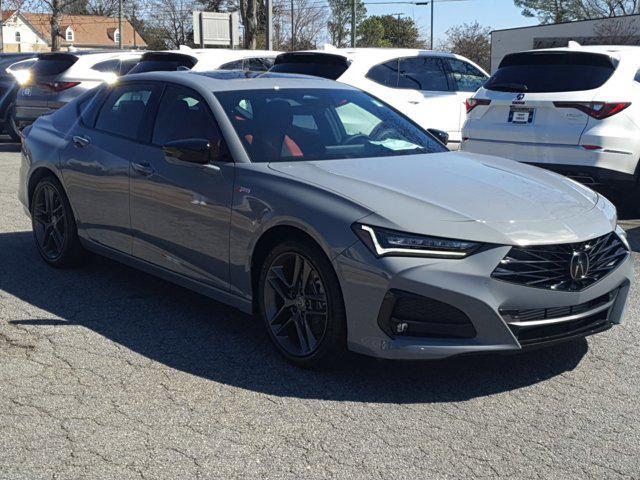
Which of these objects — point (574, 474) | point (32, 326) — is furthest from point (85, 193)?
point (574, 474)

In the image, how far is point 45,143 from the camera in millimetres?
7160

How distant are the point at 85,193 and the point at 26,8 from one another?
3709 cm

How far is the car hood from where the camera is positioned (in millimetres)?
4441

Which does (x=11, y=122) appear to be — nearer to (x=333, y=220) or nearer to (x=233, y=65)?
(x=233, y=65)

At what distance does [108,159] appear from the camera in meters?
6.30

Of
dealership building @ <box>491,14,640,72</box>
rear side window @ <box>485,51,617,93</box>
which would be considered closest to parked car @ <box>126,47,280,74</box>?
rear side window @ <box>485,51,617,93</box>

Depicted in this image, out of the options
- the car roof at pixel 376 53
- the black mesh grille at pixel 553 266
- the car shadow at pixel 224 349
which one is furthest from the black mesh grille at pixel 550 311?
the car roof at pixel 376 53

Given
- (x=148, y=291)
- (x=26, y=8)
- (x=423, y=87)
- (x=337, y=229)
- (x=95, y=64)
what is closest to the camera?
(x=337, y=229)

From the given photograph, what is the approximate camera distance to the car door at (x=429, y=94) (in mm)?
12289

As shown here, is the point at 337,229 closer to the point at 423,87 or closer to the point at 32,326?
the point at 32,326

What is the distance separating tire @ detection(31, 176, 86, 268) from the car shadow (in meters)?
0.17

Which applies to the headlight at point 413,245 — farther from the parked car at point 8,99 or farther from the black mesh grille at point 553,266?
the parked car at point 8,99

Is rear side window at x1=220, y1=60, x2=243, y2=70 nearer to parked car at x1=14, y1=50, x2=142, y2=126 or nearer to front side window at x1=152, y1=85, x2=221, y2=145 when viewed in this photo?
parked car at x1=14, y1=50, x2=142, y2=126

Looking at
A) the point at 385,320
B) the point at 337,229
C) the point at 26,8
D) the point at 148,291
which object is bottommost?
the point at 148,291
